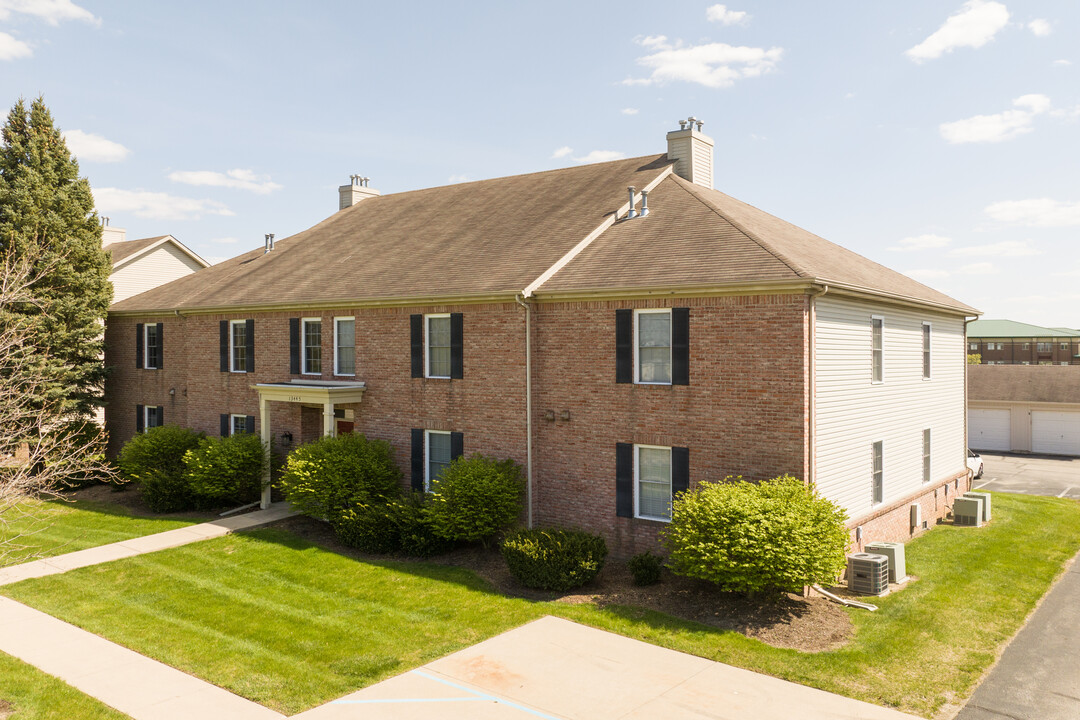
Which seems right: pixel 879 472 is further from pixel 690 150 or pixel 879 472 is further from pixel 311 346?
pixel 311 346

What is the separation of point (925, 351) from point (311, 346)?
17.4 meters

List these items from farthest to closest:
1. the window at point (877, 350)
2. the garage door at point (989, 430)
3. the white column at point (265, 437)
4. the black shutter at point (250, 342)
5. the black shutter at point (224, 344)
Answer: the garage door at point (989, 430), the black shutter at point (224, 344), the black shutter at point (250, 342), the white column at point (265, 437), the window at point (877, 350)

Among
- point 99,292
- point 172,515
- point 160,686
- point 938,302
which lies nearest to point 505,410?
point 160,686

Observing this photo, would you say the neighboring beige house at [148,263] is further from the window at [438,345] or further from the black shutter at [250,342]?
the window at [438,345]

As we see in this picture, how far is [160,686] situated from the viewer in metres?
10.6

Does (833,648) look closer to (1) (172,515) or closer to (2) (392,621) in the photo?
(2) (392,621)

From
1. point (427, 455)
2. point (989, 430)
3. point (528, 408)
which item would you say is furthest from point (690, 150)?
point (989, 430)

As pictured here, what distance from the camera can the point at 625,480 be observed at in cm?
1603

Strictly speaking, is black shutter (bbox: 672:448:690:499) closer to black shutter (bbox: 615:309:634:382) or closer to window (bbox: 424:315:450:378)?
black shutter (bbox: 615:309:634:382)

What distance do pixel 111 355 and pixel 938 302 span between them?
94.4 ft

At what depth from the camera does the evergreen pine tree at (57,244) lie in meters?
24.4

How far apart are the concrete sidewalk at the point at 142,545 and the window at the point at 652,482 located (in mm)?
9463

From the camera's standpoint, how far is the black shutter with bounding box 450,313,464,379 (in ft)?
59.7

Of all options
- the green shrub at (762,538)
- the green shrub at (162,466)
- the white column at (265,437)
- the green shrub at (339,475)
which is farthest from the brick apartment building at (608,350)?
the green shrub at (162,466)
